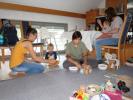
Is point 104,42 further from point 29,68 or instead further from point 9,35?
point 9,35

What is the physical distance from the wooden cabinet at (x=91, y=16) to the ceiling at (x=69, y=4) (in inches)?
6.5

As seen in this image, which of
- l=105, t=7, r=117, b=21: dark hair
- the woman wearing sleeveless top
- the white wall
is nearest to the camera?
the woman wearing sleeveless top

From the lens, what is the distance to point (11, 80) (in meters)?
2.30

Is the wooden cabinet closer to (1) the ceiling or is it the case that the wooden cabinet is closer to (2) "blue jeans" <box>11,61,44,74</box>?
(1) the ceiling

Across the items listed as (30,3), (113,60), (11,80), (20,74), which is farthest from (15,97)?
(30,3)

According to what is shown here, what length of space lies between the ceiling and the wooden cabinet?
0.54 feet

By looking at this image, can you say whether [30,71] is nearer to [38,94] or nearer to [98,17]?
[38,94]

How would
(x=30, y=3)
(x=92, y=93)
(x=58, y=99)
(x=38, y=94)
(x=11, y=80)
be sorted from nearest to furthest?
1. (x=92, y=93)
2. (x=58, y=99)
3. (x=38, y=94)
4. (x=11, y=80)
5. (x=30, y=3)

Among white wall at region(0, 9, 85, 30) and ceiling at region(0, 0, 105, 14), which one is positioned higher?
ceiling at region(0, 0, 105, 14)

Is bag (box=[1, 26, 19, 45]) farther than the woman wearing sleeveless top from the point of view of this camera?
Yes

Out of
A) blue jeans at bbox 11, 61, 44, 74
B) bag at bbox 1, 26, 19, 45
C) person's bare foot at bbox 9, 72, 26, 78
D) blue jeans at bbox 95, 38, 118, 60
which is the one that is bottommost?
person's bare foot at bbox 9, 72, 26, 78

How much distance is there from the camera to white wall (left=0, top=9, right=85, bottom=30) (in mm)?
4424

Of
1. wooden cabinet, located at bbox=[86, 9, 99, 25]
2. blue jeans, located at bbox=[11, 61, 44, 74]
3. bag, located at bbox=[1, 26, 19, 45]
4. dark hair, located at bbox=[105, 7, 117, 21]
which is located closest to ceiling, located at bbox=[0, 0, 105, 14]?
wooden cabinet, located at bbox=[86, 9, 99, 25]

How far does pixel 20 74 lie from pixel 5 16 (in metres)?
2.26
